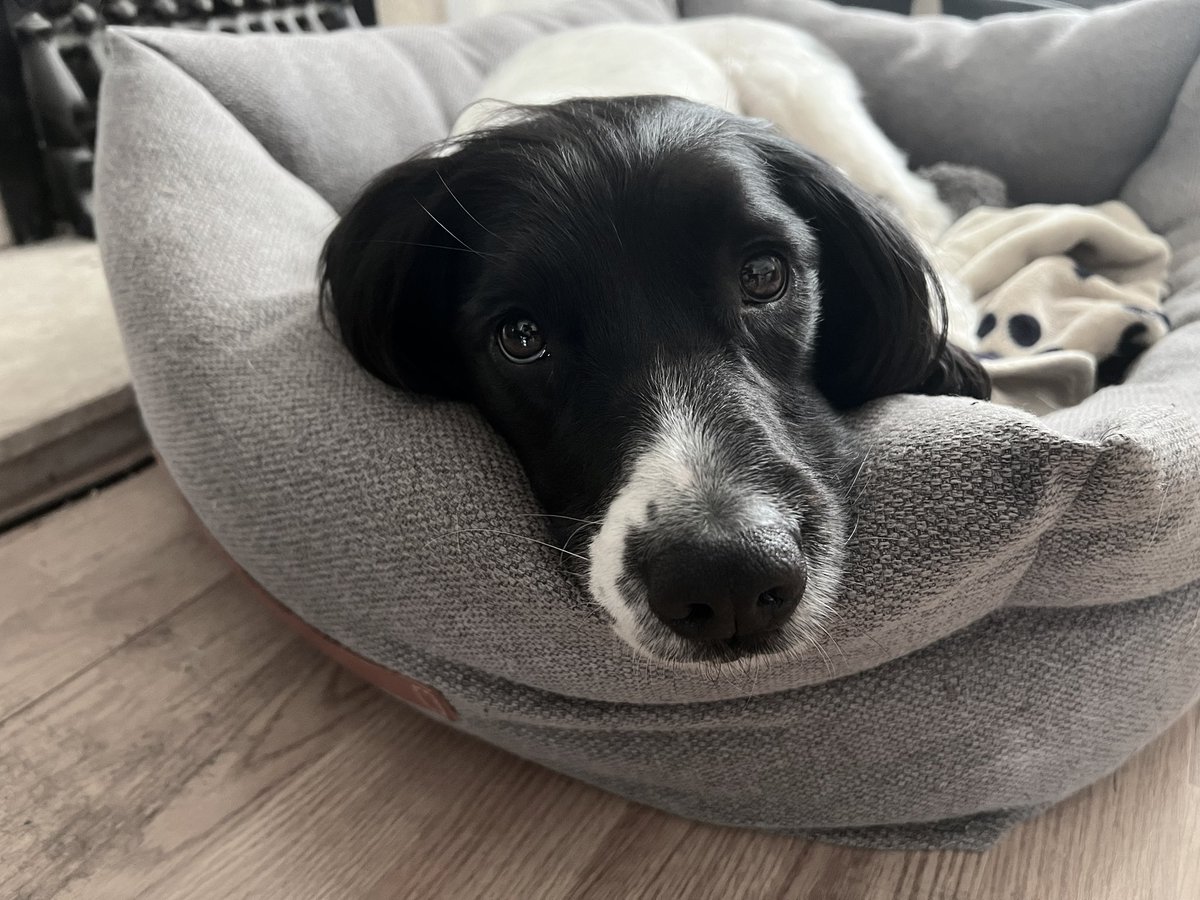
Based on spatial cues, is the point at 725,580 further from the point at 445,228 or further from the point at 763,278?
the point at 445,228

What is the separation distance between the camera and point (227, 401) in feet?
4.08

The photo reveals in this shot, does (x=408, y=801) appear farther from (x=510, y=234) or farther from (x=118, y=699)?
(x=510, y=234)

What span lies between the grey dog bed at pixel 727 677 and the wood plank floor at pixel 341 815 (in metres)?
0.06

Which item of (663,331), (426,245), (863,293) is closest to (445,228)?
(426,245)

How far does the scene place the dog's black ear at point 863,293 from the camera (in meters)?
1.25

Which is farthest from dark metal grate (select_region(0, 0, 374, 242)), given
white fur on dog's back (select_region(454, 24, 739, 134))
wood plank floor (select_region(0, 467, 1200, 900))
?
wood plank floor (select_region(0, 467, 1200, 900))

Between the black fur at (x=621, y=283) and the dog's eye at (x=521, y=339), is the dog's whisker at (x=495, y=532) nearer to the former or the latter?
the black fur at (x=621, y=283)

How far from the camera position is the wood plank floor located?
1145mm

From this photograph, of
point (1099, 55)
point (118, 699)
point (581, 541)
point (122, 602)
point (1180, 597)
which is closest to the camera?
point (581, 541)

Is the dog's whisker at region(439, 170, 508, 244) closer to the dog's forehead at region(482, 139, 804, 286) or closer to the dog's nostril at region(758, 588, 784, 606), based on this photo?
the dog's forehead at region(482, 139, 804, 286)

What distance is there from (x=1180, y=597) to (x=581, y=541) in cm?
73

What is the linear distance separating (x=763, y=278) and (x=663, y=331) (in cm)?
16

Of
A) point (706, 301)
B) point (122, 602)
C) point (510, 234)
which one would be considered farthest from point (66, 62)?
point (706, 301)

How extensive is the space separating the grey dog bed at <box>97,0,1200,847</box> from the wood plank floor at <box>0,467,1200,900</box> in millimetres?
60
